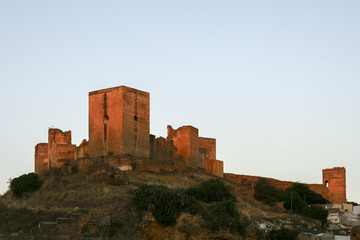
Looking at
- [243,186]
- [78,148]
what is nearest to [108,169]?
[78,148]

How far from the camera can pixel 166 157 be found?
4047 centimetres

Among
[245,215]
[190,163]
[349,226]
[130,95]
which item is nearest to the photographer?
[245,215]

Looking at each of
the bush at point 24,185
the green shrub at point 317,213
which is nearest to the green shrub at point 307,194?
the green shrub at point 317,213

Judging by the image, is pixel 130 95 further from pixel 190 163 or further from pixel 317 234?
pixel 317 234

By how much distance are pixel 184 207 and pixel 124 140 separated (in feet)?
33.2

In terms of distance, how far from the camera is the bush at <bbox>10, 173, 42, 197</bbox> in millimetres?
29875

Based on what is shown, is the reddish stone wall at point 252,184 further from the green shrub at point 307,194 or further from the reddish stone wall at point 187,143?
the reddish stone wall at point 187,143

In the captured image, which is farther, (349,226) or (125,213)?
(349,226)

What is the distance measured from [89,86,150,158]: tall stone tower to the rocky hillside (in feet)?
12.4

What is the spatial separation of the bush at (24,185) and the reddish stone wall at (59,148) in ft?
27.6

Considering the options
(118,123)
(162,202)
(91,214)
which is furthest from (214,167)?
(91,214)

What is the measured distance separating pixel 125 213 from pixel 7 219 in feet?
14.3

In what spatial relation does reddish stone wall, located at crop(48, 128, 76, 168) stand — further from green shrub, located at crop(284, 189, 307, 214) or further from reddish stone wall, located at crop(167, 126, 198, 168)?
green shrub, located at crop(284, 189, 307, 214)

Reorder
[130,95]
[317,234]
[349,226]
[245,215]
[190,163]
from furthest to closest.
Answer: [190,163] → [349,226] → [130,95] → [317,234] → [245,215]
